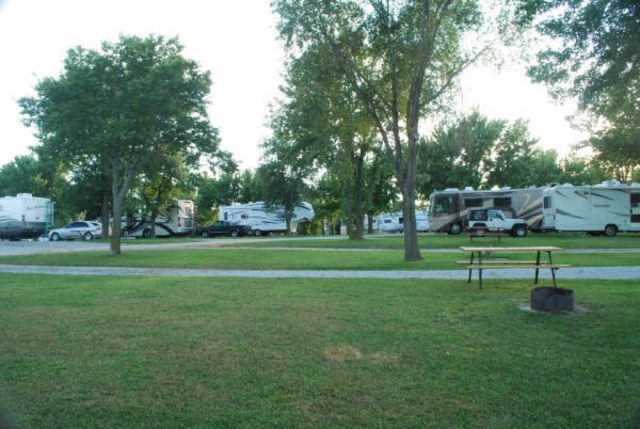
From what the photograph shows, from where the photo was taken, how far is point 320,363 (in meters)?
4.89

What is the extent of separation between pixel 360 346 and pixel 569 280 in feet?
23.6

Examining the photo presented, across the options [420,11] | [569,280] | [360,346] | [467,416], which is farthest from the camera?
[420,11]

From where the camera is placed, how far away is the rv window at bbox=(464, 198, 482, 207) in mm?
34000

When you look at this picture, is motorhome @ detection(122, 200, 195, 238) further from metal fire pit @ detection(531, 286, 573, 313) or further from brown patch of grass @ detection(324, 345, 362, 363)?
brown patch of grass @ detection(324, 345, 362, 363)

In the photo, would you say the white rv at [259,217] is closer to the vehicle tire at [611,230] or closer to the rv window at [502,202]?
the rv window at [502,202]

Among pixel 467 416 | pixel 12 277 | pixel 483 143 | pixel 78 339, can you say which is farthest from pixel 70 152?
pixel 483 143

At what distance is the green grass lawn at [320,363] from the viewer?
374cm

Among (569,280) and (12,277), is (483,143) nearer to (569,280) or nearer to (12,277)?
(569,280)

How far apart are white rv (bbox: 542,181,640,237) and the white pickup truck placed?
2.30 metres

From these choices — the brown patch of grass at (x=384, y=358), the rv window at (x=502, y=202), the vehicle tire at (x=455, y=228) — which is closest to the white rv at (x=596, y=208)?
the rv window at (x=502, y=202)

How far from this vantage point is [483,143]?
45.5 m

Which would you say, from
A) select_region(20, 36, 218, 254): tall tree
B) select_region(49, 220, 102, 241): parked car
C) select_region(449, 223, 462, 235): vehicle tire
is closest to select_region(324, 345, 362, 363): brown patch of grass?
select_region(20, 36, 218, 254): tall tree

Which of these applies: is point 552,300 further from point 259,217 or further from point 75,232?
point 259,217

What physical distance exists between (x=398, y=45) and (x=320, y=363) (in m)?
13.6
